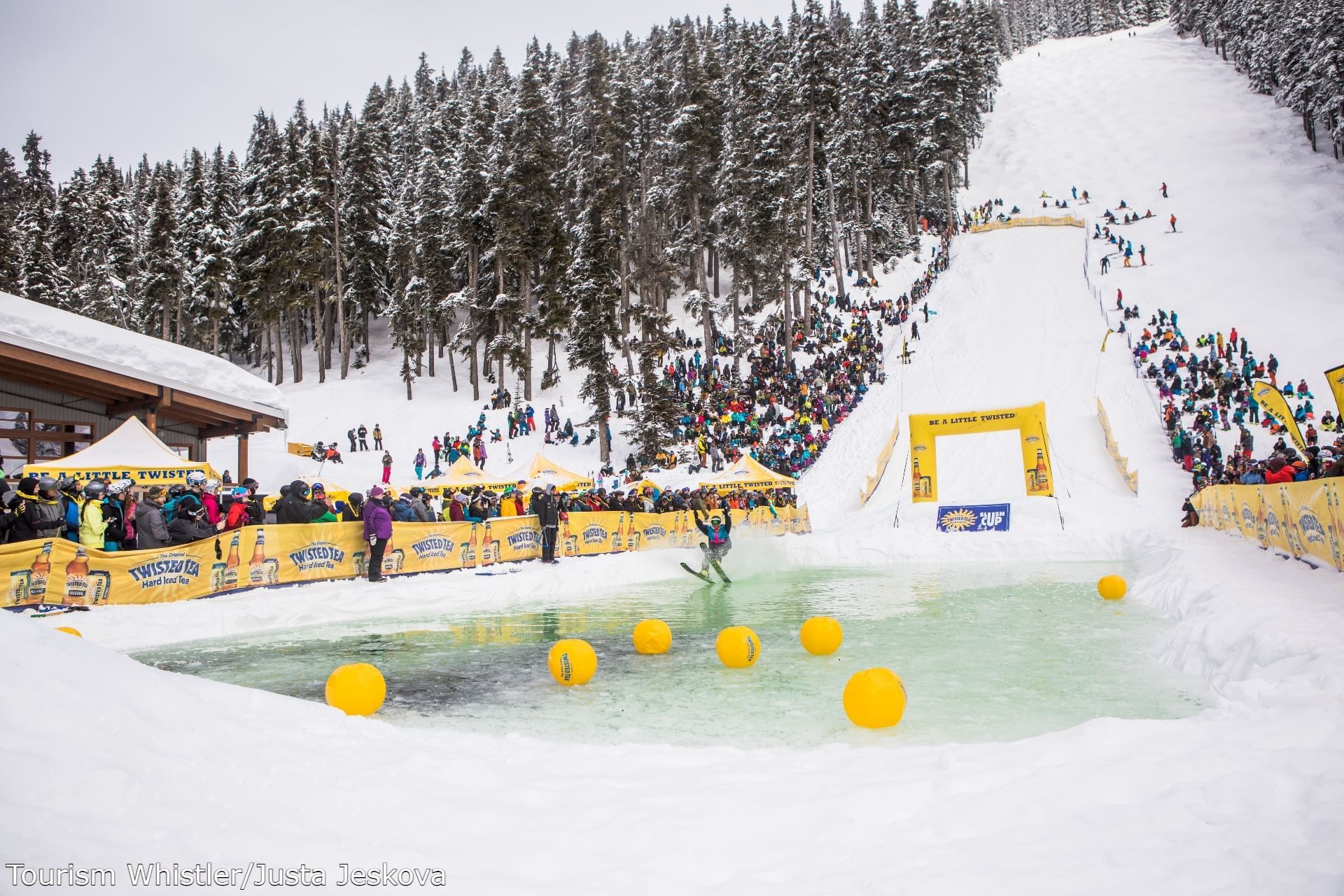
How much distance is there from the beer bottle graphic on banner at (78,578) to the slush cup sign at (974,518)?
67.3ft

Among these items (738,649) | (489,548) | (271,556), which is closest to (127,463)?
(271,556)

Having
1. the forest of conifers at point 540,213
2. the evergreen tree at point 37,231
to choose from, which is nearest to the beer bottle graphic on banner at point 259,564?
the forest of conifers at point 540,213

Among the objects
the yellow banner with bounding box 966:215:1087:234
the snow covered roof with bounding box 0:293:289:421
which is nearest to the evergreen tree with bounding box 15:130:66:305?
the snow covered roof with bounding box 0:293:289:421

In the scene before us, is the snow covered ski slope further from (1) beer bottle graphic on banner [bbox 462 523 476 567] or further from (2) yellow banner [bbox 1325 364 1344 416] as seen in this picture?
(1) beer bottle graphic on banner [bbox 462 523 476 567]

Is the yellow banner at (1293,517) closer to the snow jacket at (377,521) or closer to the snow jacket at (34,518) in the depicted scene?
the snow jacket at (377,521)

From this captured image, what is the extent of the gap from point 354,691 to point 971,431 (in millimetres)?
22563

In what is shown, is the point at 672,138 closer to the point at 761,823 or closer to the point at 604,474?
the point at 604,474

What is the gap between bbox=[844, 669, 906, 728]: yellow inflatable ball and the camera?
644cm

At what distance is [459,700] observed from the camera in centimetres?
769

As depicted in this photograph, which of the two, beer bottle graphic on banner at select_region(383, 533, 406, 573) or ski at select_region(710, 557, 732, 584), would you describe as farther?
ski at select_region(710, 557, 732, 584)

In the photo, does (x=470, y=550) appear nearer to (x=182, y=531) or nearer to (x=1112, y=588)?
(x=182, y=531)

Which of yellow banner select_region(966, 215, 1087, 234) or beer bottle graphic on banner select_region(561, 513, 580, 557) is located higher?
yellow banner select_region(966, 215, 1087, 234)

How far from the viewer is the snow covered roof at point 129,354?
17.4 metres

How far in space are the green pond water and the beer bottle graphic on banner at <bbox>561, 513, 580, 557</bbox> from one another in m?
3.79
